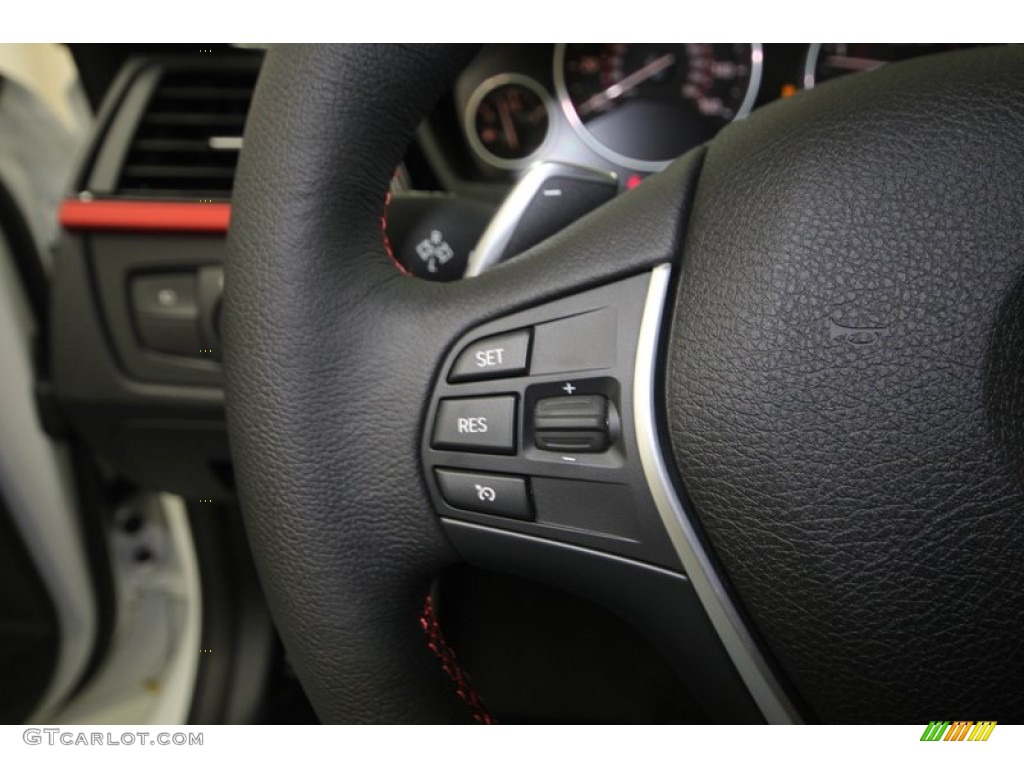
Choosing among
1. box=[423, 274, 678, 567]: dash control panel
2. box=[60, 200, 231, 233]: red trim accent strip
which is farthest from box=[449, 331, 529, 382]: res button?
box=[60, 200, 231, 233]: red trim accent strip

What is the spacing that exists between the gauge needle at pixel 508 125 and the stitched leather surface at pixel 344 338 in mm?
587

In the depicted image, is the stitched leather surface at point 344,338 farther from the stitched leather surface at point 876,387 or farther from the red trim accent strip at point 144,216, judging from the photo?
the red trim accent strip at point 144,216

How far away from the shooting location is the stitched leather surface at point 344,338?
0.46 metres

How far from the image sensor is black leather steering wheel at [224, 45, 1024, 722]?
414mm

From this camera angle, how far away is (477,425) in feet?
1.55

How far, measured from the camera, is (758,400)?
428 mm

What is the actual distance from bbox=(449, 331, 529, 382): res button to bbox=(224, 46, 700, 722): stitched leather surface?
0.01m

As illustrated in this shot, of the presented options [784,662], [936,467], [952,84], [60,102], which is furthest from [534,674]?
[60,102]

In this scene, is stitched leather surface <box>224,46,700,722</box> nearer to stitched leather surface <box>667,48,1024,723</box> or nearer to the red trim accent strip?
stitched leather surface <box>667,48,1024,723</box>

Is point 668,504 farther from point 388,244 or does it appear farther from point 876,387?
point 388,244

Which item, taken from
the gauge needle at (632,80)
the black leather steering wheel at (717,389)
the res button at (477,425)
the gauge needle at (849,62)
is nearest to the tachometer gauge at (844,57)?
the gauge needle at (849,62)

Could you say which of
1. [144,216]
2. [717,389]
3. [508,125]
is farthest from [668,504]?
[508,125]

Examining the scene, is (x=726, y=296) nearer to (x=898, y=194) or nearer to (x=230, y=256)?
(x=898, y=194)

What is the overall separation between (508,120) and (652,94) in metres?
0.18
